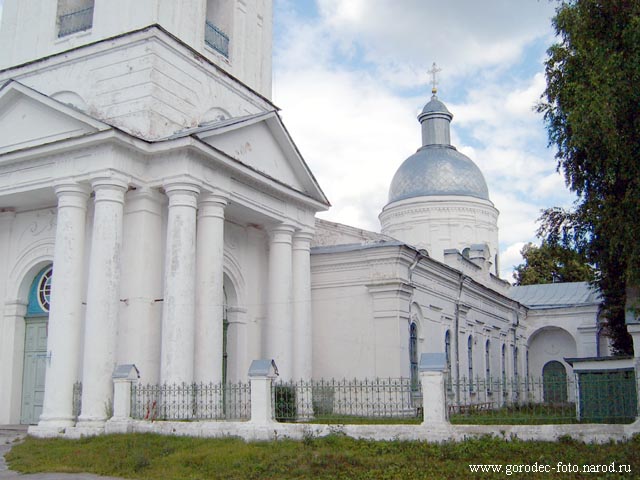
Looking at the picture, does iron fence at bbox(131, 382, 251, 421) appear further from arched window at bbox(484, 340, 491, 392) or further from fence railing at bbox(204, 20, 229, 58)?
arched window at bbox(484, 340, 491, 392)

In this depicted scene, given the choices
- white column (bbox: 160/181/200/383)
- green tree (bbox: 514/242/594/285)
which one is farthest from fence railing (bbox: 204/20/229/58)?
green tree (bbox: 514/242/594/285)

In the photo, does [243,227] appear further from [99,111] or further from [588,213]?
[588,213]

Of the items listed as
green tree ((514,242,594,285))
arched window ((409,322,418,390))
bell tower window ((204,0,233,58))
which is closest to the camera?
bell tower window ((204,0,233,58))

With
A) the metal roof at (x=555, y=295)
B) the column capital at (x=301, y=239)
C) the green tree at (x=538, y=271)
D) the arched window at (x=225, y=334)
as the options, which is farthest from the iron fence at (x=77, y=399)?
the green tree at (x=538, y=271)

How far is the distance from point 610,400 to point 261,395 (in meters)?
5.41

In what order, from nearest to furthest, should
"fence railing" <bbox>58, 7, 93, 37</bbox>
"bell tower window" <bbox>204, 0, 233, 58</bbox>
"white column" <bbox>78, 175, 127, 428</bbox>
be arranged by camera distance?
1. "white column" <bbox>78, 175, 127, 428</bbox>
2. "fence railing" <bbox>58, 7, 93, 37</bbox>
3. "bell tower window" <bbox>204, 0, 233, 58</bbox>

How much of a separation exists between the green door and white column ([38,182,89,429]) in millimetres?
2488

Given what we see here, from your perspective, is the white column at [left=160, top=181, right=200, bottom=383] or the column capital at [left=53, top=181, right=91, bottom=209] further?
the column capital at [left=53, top=181, right=91, bottom=209]

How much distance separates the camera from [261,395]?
38.5 ft

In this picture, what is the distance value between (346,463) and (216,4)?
13.5m

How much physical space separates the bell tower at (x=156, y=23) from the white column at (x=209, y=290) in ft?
14.0

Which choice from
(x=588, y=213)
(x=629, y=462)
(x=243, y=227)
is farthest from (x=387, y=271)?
(x=629, y=462)

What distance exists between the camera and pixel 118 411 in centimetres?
1303

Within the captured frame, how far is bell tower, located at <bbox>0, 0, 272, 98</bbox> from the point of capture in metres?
16.5
